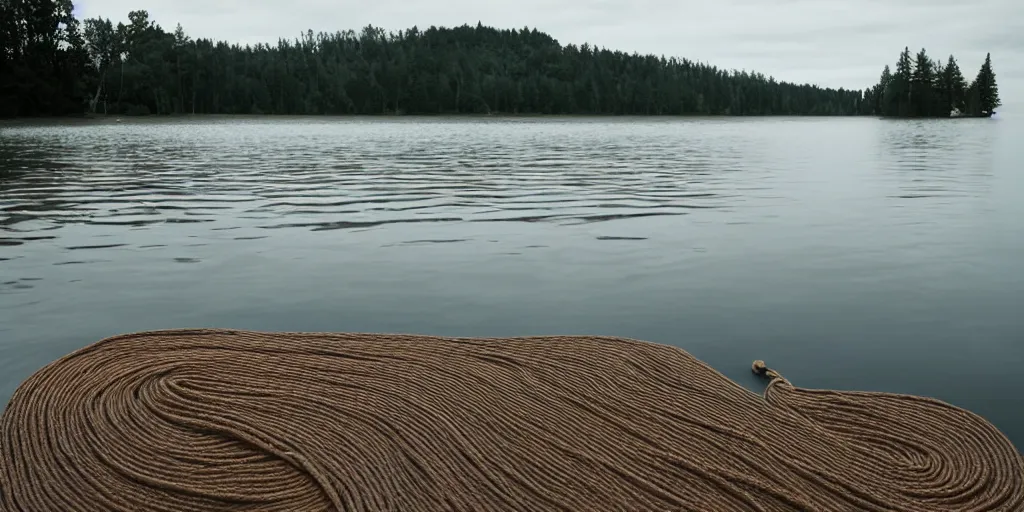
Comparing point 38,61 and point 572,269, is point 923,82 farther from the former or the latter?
point 572,269

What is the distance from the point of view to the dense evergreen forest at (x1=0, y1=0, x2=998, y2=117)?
58.2 meters

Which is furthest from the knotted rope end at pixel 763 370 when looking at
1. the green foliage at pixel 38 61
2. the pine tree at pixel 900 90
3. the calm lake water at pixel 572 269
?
the pine tree at pixel 900 90

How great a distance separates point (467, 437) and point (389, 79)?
106413 millimetres

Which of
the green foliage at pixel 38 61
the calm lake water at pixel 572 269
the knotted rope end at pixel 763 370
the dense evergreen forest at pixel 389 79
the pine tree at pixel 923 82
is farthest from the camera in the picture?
the pine tree at pixel 923 82

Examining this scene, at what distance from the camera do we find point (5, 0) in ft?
→ 185

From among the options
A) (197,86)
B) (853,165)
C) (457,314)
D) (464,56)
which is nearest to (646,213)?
(457,314)

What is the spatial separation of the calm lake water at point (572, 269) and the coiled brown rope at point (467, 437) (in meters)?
0.36

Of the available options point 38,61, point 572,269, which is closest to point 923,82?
point 38,61

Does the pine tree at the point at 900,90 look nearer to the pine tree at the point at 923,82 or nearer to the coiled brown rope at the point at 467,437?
the pine tree at the point at 923,82

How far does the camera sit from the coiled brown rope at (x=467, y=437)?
Result: 9.61 ft

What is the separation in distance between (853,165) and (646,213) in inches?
414

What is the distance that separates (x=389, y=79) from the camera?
10575 cm

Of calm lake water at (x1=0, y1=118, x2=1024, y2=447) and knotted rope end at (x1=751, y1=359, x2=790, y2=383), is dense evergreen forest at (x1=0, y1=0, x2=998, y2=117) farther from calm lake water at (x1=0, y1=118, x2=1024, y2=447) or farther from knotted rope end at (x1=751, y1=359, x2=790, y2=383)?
knotted rope end at (x1=751, y1=359, x2=790, y2=383)

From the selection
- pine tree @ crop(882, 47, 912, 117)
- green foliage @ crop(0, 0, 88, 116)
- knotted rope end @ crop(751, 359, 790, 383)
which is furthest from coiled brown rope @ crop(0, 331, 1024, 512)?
pine tree @ crop(882, 47, 912, 117)
